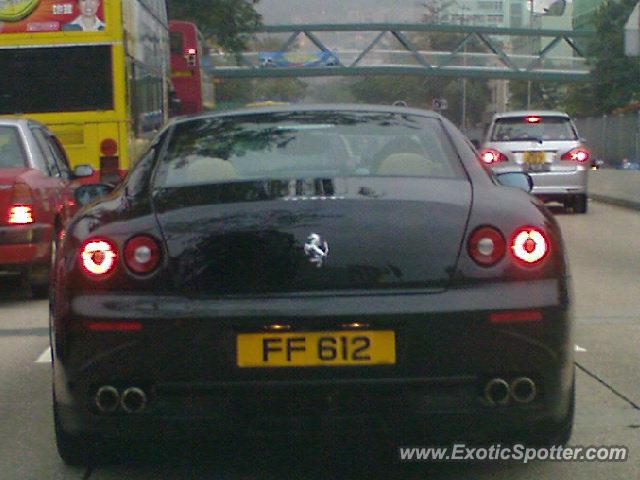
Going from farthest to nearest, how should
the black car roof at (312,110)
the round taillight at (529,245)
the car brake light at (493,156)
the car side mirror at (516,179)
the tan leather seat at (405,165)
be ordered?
1. the car brake light at (493,156)
2. the car side mirror at (516,179)
3. the black car roof at (312,110)
4. the tan leather seat at (405,165)
5. the round taillight at (529,245)

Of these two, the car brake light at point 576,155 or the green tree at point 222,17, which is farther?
the green tree at point 222,17

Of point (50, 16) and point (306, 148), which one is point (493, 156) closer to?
point (50, 16)

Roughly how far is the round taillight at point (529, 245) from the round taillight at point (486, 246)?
0.05 m

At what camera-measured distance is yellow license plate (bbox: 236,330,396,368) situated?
4832 millimetres

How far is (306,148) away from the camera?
19.1ft

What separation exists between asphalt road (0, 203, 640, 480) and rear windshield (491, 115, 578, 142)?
11.9m

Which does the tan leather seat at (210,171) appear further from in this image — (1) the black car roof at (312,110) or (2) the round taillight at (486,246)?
(2) the round taillight at (486,246)

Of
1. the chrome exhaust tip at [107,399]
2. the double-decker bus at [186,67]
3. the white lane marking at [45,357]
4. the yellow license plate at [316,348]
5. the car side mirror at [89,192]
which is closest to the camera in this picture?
the yellow license plate at [316,348]

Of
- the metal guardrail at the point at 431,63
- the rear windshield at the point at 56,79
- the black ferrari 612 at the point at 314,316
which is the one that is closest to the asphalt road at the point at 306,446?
the black ferrari 612 at the point at 314,316

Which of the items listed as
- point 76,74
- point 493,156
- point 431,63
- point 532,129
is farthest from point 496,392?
point 431,63

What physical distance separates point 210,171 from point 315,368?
1.06 metres

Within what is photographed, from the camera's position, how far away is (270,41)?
149 metres

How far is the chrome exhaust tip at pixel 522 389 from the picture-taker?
4.95 meters

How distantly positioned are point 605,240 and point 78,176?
7.06m
